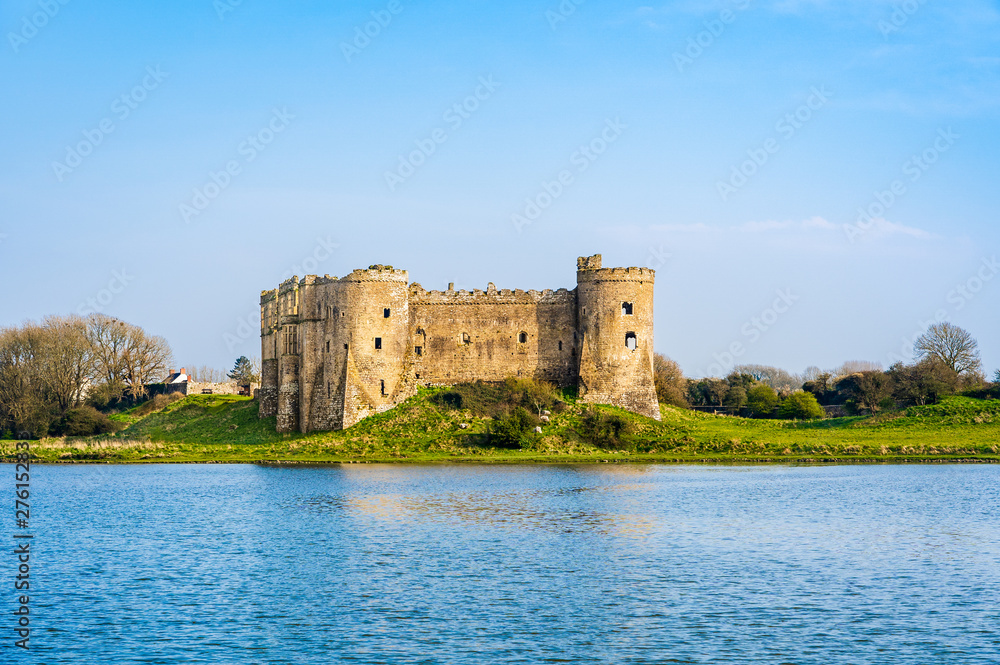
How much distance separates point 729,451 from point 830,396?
26240 mm

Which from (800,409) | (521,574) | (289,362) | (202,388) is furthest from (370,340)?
(202,388)

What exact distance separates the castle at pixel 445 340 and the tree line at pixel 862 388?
1061 cm

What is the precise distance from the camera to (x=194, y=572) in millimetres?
23031

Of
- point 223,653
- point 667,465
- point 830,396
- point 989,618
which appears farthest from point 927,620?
point 830,396

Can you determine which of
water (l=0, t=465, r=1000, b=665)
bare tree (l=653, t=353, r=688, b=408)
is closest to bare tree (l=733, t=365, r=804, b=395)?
bare tree (l=653, t=353, r=688, b=408)

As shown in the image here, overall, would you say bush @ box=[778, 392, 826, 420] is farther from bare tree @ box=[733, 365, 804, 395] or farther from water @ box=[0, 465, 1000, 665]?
bare tree @ box=[733, 365, 804, 395]

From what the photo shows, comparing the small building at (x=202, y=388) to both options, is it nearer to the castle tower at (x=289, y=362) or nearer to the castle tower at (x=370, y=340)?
the castle tower at (x=289, y=362)

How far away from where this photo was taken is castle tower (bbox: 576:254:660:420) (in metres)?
55.1

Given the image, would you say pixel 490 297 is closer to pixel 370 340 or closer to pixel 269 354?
pixel 370 340

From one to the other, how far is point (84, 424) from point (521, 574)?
4777cm

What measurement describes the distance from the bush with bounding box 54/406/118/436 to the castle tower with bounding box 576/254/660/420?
1145 inches

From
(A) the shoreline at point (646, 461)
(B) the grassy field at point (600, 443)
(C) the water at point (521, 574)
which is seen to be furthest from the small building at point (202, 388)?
(C) the water at point (521, 574)

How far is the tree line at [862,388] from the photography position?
203 ft

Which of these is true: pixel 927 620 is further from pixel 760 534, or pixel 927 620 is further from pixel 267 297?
pixel 267 297
